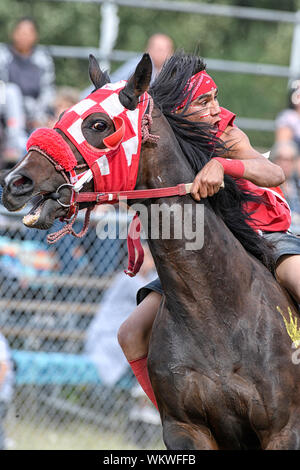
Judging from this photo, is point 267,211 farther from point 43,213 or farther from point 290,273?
point 43,213

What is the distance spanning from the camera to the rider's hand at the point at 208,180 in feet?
11.1

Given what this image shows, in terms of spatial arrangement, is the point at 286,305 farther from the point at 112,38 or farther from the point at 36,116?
the point at 112,38

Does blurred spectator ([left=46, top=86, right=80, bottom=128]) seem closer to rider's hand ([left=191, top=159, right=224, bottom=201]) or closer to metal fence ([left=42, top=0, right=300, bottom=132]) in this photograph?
metal fence ([left=42, top=0, right=300, bottom=132])

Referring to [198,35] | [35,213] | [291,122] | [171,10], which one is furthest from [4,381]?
[198,35]

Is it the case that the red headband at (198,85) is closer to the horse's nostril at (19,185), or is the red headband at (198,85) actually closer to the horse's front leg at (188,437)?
the horse's nostril at (19,185)

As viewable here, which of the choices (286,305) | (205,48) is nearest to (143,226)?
(286,305)

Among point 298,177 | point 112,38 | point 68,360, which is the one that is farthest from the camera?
point 112,38

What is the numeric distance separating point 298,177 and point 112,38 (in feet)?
8.75

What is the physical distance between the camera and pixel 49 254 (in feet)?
23.2

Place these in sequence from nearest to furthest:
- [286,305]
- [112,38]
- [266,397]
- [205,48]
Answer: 1. [266,397]
2. [286,305]
3. [112,38]
4. [205,48]

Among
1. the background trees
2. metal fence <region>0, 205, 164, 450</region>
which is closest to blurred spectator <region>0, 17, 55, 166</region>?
metal fence <region>0, 205, 164, 450</region>

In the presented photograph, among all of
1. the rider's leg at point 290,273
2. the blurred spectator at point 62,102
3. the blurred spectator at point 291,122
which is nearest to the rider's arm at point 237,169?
the rider's leg at point 290,273

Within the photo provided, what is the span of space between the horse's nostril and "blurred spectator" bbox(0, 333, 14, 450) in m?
3.41

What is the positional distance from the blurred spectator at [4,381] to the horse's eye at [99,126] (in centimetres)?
345
